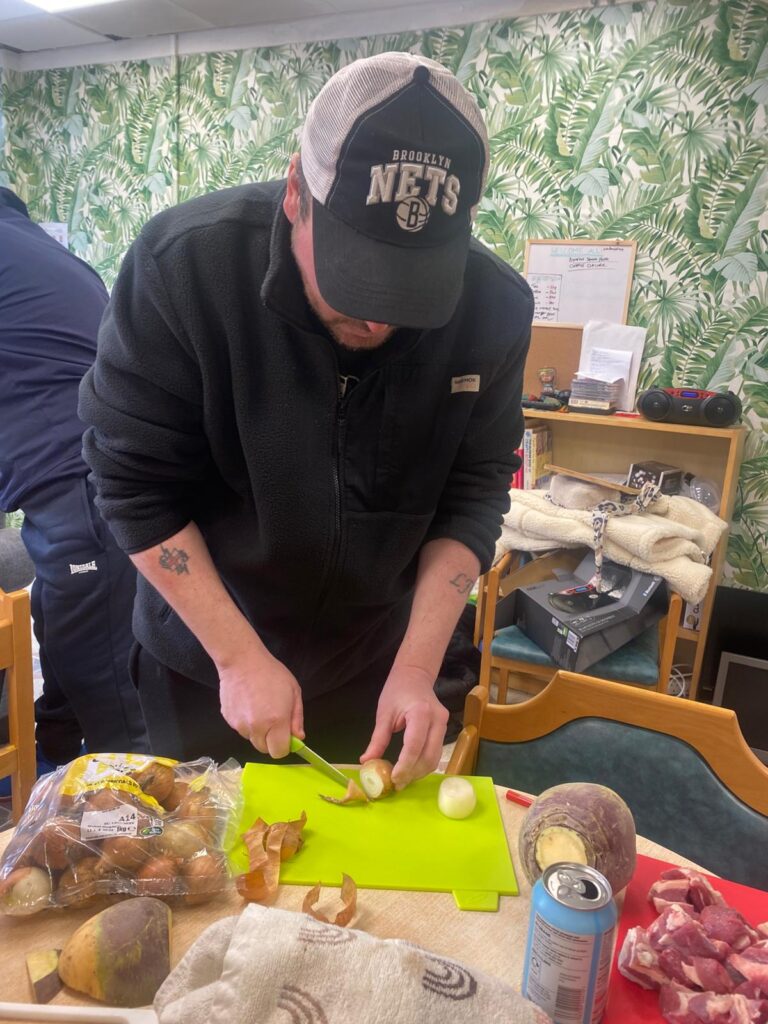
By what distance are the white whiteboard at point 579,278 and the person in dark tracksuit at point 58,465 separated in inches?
63.8

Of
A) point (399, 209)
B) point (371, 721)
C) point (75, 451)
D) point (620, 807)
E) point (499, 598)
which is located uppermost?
point (399, 209)

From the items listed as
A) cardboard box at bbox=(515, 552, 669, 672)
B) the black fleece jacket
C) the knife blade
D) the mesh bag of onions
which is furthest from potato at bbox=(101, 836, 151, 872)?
cardboard box at bbox=(515, 552, 669, 672)

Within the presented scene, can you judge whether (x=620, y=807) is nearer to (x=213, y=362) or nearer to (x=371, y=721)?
(x=371, y=721)

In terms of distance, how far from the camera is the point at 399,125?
0.74 metres

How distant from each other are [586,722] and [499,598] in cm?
117

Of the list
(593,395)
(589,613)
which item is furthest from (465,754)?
(593,395)

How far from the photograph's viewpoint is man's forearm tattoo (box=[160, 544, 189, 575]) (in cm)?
98

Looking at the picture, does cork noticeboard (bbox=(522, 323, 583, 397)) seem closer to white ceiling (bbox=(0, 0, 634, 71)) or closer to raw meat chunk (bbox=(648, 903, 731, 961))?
white ceiling (bbox=(0, 0, 634, 71))

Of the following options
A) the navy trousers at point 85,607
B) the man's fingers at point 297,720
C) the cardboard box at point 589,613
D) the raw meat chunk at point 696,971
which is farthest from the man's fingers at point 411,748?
the cardboard box at point 589,613

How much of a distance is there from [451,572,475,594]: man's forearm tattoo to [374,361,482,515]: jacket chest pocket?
0.11 meters

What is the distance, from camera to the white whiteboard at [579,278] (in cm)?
264

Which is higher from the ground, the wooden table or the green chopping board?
the green chopping board

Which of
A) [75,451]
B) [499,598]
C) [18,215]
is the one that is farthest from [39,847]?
[499,598]

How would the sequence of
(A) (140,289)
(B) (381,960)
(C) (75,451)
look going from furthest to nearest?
(C) (75,451), (A) (140,289), (B) (381,960)
